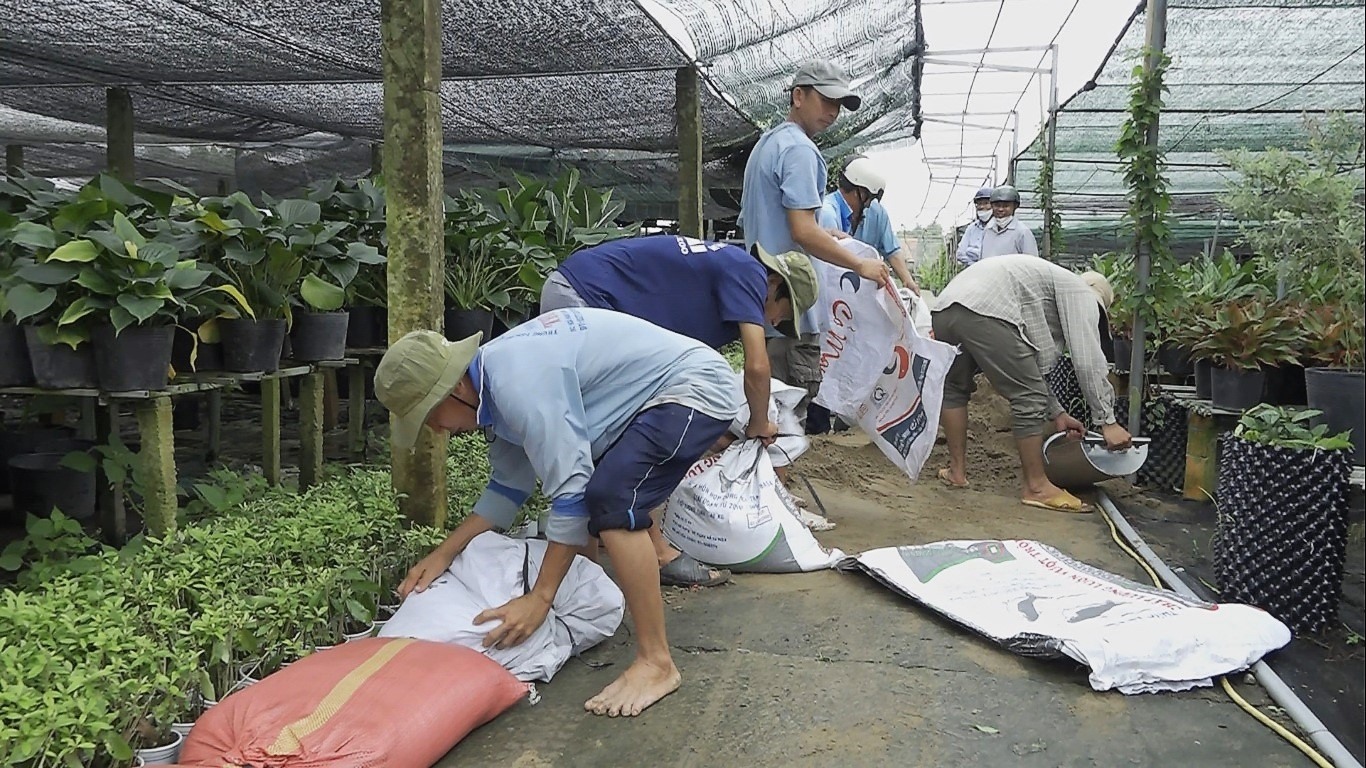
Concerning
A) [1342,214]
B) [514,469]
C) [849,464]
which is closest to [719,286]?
[514,469]

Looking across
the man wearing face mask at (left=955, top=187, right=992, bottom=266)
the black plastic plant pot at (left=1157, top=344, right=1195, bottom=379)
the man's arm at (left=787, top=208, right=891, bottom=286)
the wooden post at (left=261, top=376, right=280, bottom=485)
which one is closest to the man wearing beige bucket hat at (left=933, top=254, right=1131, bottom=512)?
the black plastic plant pot at (left=1157, top=344, right=1195, bottom=379)

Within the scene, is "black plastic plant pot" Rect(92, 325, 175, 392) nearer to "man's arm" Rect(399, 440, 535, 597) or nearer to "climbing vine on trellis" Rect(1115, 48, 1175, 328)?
"man's arm" Rect(399, 440, 535, 597)

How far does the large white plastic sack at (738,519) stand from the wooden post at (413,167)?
908 millimetres

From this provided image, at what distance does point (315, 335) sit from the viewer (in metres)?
4.04

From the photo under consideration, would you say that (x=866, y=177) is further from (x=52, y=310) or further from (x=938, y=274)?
(x=938, y=274)

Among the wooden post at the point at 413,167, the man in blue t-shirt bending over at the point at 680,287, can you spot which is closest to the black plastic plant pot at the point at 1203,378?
the man in blue t-shirt bending over at the point at 680,287

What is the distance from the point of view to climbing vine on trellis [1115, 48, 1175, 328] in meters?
5.24

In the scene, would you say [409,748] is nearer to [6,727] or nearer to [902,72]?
[6,727]

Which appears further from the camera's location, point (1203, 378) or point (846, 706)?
point (1203, 378)

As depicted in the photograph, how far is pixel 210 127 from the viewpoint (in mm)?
9812

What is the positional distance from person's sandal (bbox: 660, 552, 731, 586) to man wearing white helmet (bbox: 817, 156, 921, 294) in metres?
1.66

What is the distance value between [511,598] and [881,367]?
2161 millimetres

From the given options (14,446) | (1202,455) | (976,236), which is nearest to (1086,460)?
(1202,455)

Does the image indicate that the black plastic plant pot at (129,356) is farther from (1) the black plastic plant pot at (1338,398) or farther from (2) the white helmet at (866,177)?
(1) the black plastic plant pot at (1338,398)
